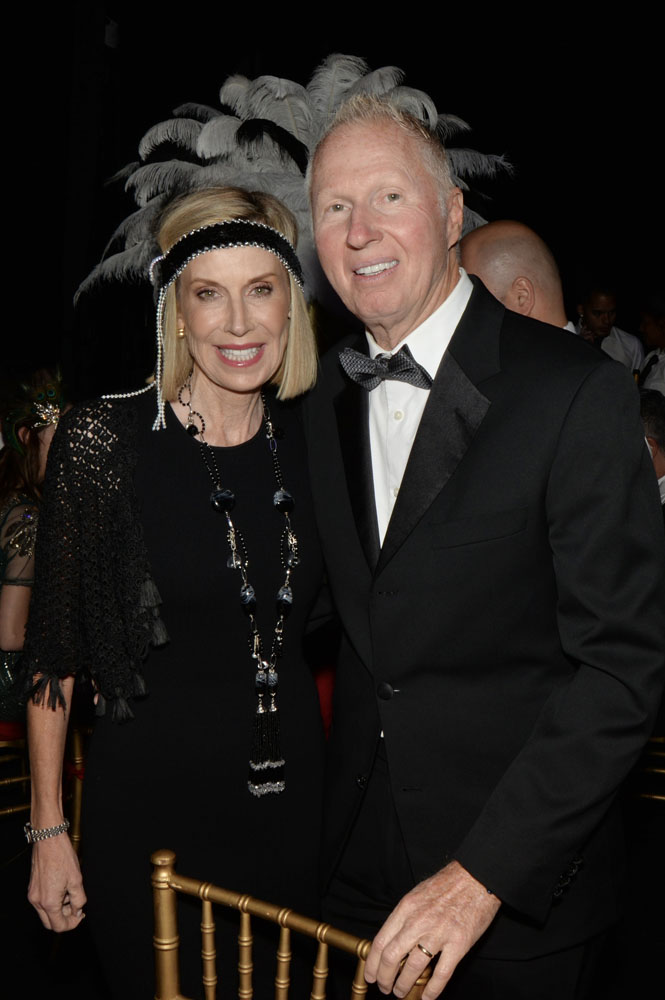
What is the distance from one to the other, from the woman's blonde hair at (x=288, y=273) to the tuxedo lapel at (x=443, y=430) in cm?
59

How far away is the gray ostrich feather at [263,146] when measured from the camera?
3.80 metres

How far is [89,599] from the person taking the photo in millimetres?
1956

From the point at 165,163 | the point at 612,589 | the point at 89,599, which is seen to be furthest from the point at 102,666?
the point at 165,163

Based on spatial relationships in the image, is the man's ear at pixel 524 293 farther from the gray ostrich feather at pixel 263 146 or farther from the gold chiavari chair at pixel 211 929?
the gold chiavari chair at pixel 211 929

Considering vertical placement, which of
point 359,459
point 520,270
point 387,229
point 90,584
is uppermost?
point 520,270

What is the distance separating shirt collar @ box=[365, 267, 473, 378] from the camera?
6.09 ft

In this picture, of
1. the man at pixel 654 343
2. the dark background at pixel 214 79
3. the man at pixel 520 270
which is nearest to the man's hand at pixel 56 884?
the man at pixel 520 270

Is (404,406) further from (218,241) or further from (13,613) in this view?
(13,613)

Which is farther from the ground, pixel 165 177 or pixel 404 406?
pixel 165 177

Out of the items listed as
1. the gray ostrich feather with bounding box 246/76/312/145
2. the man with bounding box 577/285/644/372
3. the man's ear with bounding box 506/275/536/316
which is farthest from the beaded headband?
the man with bounding box 577/285/644/372

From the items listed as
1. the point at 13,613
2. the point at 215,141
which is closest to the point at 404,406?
the point at 13,613

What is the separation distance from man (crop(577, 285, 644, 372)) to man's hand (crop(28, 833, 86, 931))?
22.5ft

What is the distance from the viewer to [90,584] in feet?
6.40

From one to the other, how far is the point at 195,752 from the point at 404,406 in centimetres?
84
